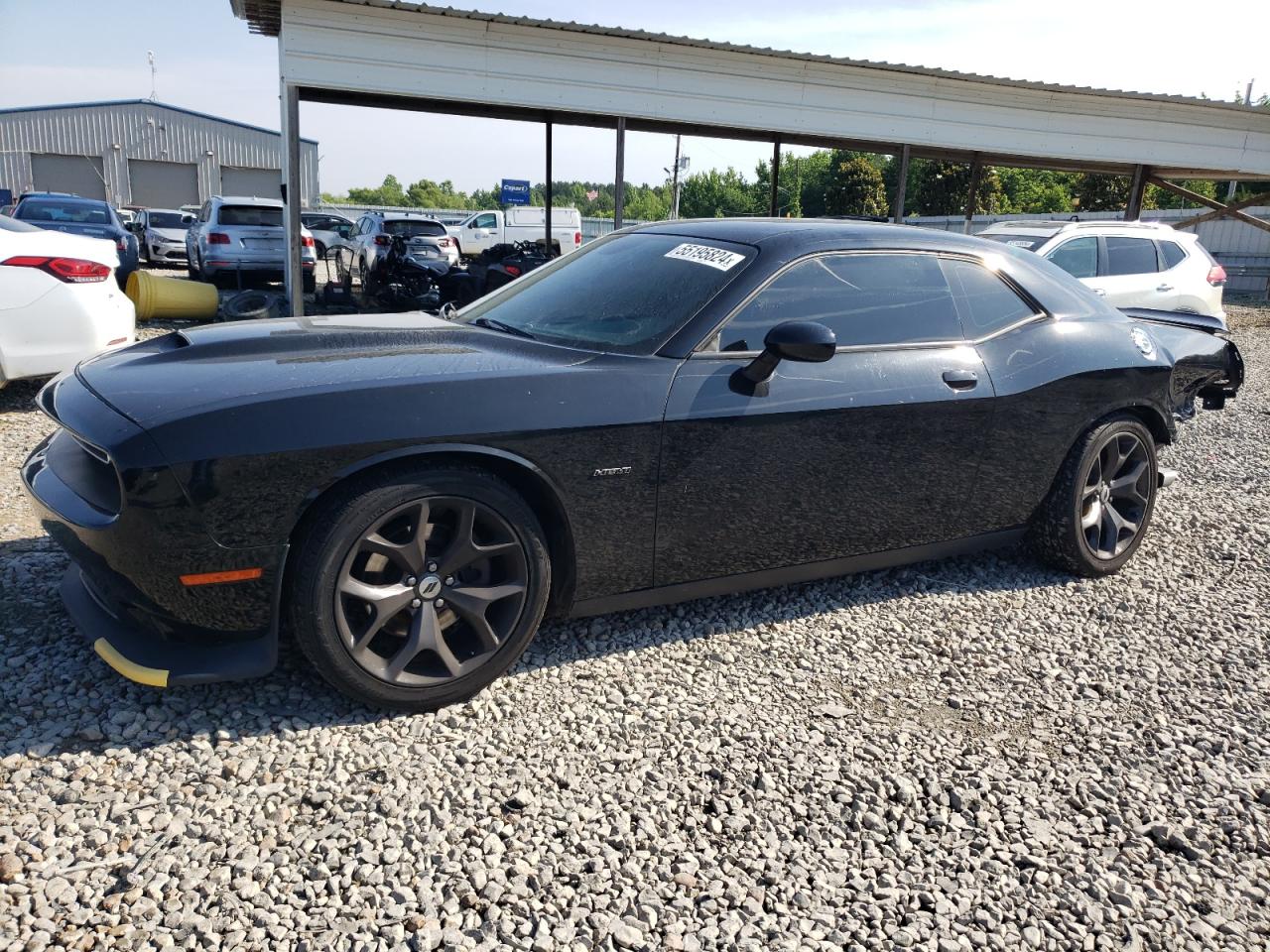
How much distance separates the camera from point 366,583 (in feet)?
8.93

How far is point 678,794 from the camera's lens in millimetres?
2518

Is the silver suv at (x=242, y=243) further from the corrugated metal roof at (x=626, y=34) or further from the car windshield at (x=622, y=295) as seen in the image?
the car windshield at (x=622, y=295)

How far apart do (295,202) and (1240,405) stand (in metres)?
10.9

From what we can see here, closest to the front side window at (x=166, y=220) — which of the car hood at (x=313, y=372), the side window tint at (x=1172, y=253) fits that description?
the side window tint at (x=1172, y=253)

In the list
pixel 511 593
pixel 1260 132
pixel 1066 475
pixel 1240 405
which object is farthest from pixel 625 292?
pixel 1260 132

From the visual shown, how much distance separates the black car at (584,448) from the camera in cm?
253

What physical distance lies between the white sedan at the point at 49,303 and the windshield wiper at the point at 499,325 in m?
3.81

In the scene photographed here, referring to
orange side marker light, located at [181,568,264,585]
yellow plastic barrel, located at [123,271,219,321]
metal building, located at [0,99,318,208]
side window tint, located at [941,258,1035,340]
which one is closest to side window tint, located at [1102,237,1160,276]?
side window tint, located at [941,258,1035,340]

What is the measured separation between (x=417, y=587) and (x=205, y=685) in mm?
773

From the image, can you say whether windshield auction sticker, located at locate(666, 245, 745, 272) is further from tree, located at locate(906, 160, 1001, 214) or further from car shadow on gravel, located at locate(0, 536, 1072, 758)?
tree, located at locate(906, 160, 1001, 214)

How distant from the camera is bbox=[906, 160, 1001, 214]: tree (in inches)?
1590

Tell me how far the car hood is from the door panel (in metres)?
0.50

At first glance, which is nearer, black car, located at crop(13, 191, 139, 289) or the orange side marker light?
the orange side marker light

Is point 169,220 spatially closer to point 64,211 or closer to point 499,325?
point 64,211
